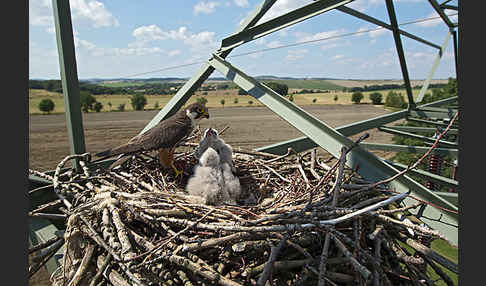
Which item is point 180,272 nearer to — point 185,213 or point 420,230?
point 185,213

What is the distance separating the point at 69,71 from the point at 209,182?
1.34m

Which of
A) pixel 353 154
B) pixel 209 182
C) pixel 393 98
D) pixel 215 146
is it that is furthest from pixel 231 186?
pixel 393 98

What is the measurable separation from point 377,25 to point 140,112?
2881 cm

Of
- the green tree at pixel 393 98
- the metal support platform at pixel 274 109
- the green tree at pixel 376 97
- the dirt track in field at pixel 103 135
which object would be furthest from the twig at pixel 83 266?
the green tree at pixel 376 97

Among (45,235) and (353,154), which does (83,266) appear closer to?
(45,235)

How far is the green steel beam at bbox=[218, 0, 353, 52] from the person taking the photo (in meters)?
2.00

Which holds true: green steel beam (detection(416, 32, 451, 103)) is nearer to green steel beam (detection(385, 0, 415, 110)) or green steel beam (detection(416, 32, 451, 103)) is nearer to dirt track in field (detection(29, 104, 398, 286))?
green steel beam (detection(385, 0, 415, 110))

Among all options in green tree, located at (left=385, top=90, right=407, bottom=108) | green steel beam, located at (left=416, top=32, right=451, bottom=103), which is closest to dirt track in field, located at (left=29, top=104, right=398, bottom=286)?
green tree, located at (left=385, top=90, right=407, bottom=108)

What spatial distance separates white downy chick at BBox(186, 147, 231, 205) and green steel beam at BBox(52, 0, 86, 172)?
950 millimetres

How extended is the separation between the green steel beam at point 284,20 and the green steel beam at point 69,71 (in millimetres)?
1280

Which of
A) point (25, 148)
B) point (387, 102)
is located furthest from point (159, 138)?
point (387, 102)

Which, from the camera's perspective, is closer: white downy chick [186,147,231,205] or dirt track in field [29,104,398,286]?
white downy chick [186,147,231,205]

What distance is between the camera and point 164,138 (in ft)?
8.07

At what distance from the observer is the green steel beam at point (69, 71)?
1784 millimetres
